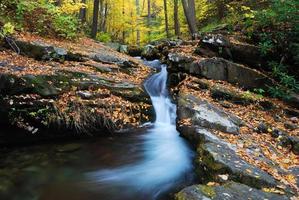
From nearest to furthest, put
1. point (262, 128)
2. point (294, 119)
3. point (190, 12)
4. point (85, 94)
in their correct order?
point (262, 128)
point (85, 94)
point (294, 119)
point (190, 12)

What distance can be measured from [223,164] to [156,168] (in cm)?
179

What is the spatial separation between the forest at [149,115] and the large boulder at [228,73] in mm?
35

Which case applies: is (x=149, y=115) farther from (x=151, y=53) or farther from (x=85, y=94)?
(x=151, y=53)

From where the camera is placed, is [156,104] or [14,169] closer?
[14,169]

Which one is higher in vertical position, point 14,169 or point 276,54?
point 276,54

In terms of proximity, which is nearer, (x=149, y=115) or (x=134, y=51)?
(x=149, y=115)

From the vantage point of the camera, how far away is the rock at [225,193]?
16.2 ft

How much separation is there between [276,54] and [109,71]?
609 centimetres

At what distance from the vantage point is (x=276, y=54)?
12.1m

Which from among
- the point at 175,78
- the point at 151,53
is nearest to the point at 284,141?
the point at 175,78

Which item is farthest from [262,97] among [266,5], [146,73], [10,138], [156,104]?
[266,5]

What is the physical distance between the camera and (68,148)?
8.03 m

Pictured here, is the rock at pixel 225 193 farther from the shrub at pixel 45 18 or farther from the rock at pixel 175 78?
the shrub at pixel 45 18

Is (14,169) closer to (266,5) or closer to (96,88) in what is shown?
(96,88)
